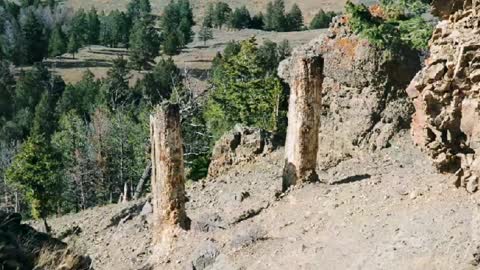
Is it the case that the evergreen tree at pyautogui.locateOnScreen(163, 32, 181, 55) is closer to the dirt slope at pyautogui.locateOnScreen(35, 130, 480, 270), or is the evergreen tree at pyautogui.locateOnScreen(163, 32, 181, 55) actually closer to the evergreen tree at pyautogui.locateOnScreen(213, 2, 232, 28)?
the evergreen tree at pyautogui.locateOnScreen(213, 2, 232, 28)

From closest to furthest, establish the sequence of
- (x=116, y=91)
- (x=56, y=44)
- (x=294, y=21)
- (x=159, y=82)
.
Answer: (x=116, y=91), (x=159, y=82), (x=56, y=44), (x=294, y=21)

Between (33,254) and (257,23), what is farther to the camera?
(257,23)

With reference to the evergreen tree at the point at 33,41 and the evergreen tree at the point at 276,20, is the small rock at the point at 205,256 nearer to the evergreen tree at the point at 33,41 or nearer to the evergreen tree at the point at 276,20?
the evergreen tree at the point at 33,41

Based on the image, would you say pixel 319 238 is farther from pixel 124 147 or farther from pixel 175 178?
pixel 124 147

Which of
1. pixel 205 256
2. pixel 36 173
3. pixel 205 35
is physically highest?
pixel 205 256

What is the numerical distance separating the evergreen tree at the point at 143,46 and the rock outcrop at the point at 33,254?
63.1 m

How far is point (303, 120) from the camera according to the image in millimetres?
15906

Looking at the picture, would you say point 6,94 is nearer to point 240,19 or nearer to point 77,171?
point 77,171

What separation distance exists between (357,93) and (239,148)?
4143 mm

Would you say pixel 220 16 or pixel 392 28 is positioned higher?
pixel 392 28

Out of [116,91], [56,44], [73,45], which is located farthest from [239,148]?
[56,44]

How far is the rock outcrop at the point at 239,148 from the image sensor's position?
22828 millimetres

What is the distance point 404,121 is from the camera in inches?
803

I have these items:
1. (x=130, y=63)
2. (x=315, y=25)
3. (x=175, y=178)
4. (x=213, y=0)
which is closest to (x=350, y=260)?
(x=175, y=178)
